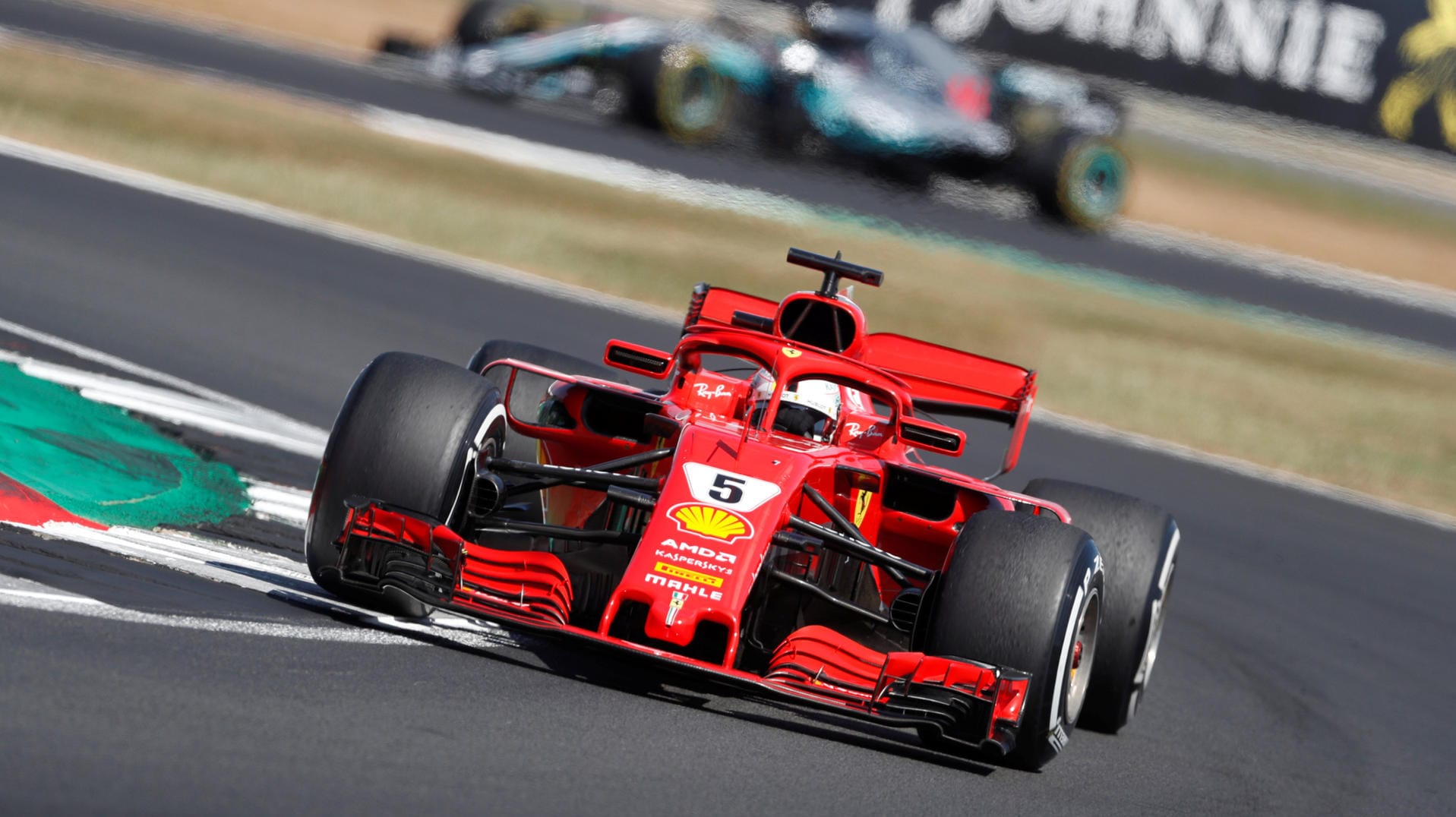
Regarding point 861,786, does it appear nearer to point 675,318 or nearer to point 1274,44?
point 675,318

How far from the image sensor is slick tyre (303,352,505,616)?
577 cm

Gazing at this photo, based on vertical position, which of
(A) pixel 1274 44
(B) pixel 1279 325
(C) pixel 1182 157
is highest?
(A) pixel 1274 44

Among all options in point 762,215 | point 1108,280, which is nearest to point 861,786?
point 762,215

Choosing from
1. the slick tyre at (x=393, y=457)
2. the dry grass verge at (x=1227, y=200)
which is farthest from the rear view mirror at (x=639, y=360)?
the dry grass verge at (x=1227, y=200)

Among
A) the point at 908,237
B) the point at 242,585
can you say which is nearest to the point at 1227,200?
the point at 908,237

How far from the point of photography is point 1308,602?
32.5 ft

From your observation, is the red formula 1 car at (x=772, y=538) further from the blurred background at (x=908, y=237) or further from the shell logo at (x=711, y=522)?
the blurred background at (x=908, y=237)

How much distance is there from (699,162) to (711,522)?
15.8 metres

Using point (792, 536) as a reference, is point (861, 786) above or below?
below

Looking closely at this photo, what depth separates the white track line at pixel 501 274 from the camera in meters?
13.4

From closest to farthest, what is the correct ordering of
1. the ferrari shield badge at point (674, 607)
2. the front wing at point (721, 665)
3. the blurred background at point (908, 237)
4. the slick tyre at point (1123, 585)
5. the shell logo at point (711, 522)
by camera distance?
the front wing at point (721, 665) → the ferrari shield badge at point (674, 607) → the shell logo at point (711, 522) → the slick tyre at point (1123, 585) → the blurred background at point (908, 237)

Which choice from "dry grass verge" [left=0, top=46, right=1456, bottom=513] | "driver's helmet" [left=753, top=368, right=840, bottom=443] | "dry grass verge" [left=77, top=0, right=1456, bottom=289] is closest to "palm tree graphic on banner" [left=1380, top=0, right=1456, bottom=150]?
"dry grass verge" [left=77, top=0, right=1456, bottom=289]

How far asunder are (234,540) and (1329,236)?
22.4 m

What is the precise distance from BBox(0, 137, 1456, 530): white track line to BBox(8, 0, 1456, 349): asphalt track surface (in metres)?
5.91
